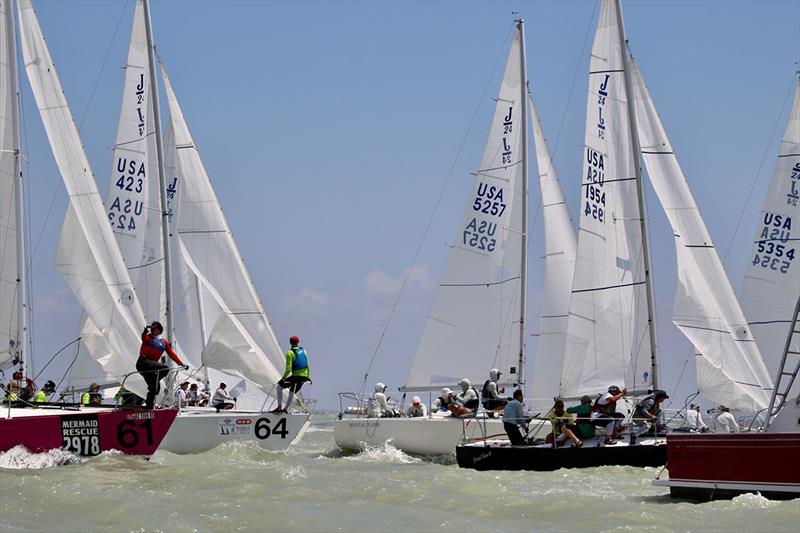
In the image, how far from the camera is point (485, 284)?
29.5m

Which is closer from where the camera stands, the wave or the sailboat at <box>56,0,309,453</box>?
the wave

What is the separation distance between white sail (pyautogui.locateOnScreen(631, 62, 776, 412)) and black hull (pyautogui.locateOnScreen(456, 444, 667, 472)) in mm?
4244

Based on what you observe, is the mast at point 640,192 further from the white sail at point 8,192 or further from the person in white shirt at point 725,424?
the white sail at point 8,192

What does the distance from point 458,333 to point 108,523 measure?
593 inches

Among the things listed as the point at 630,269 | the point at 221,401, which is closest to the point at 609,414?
the point at 630,269

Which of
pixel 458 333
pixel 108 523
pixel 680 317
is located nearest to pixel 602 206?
pixel 680 317

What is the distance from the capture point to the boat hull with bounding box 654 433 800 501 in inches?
621

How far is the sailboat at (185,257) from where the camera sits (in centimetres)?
2361

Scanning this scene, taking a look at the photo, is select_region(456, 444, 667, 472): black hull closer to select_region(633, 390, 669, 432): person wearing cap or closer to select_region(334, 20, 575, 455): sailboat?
select_region(633, 390, 669, 432): person wearing cap

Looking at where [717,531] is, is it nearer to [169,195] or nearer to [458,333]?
[458,333]

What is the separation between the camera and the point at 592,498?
1719 centimetres

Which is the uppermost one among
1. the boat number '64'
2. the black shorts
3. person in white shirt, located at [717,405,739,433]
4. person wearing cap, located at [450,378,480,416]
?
the black shorts

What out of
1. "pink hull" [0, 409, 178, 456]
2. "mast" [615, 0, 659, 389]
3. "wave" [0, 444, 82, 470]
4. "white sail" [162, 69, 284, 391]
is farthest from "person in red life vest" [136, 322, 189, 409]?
"mast" [615, 0, 659, 389]

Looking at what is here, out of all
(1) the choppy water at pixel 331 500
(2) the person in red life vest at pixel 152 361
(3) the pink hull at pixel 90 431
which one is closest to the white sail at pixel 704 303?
(1) the choppy water at pixel 331 500
